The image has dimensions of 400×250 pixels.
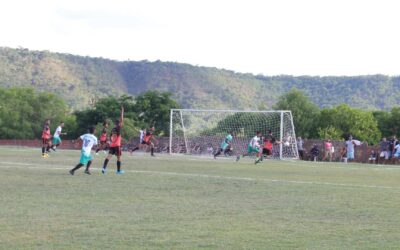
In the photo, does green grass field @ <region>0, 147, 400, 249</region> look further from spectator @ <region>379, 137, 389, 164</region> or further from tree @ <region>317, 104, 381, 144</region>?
tree @ <region>317, 104, 381, 144</region>

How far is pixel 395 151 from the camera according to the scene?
47719 mm

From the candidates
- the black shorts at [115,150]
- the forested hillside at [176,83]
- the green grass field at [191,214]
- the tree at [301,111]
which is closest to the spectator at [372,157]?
the black shorts at [115,150]

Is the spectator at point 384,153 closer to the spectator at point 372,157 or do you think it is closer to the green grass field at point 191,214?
the spectator at point 372,157

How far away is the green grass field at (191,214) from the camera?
10352mm

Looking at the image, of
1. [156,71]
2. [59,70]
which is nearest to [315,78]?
[156,71]

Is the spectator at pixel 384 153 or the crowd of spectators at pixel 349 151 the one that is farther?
the spectator at pixel 384 153

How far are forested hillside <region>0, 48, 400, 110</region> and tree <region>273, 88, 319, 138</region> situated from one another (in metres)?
43.2

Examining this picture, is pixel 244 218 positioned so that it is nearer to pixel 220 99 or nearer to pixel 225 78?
pixel 220 99

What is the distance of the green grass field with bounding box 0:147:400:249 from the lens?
10352mm

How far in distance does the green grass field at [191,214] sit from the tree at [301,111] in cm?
7701

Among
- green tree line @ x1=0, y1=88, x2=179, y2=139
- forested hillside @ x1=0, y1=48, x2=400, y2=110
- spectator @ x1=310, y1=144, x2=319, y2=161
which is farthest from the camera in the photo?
forested hillside @ x1=0, y1=48, x2=400, y2=110

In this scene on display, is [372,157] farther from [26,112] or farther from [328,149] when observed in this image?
[26,112]

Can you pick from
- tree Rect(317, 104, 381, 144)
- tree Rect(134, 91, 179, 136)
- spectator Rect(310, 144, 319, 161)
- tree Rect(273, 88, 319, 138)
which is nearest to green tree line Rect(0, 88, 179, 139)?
tree Rect(134, 91, 179, 136)

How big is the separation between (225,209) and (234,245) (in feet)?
14.2
